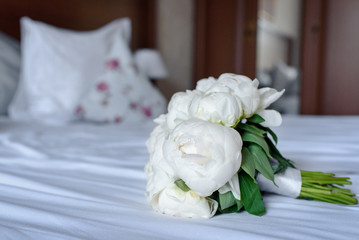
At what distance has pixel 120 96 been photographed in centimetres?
169

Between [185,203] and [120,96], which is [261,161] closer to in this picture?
[185,203]

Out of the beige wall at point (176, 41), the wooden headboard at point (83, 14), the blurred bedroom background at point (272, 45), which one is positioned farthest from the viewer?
the beige wall at point (176, 41)

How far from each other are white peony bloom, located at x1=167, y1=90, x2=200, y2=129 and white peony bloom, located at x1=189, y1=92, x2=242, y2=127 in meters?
0.03

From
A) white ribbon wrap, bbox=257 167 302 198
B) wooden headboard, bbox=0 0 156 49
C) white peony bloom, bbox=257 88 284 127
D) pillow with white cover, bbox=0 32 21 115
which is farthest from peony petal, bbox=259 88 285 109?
wooden headboard, bbox=0 0 156 49

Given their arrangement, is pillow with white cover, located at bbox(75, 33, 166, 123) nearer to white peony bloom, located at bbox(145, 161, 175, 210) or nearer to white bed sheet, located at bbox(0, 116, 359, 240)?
white bed sheet, located at bbox(0, 116, 359, 240)

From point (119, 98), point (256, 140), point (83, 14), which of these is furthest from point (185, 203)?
point (83, 14)

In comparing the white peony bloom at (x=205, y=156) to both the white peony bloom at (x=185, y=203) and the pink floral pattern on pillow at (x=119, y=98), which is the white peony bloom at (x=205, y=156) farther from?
the pink floral pattern on pillow at (x=119, y=98)

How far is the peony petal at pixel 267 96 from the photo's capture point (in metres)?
0.53

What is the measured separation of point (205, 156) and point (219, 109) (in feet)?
0.25

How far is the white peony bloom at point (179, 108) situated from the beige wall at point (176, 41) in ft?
8.69

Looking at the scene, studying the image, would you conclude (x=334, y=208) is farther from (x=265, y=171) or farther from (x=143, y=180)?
(x=143, y=180)

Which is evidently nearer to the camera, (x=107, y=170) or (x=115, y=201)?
(x=115, y=201)

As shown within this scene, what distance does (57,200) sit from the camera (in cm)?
54

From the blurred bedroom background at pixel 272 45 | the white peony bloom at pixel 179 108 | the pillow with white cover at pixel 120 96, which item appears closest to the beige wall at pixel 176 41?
the blurred bedroom background at pixel 272 45
